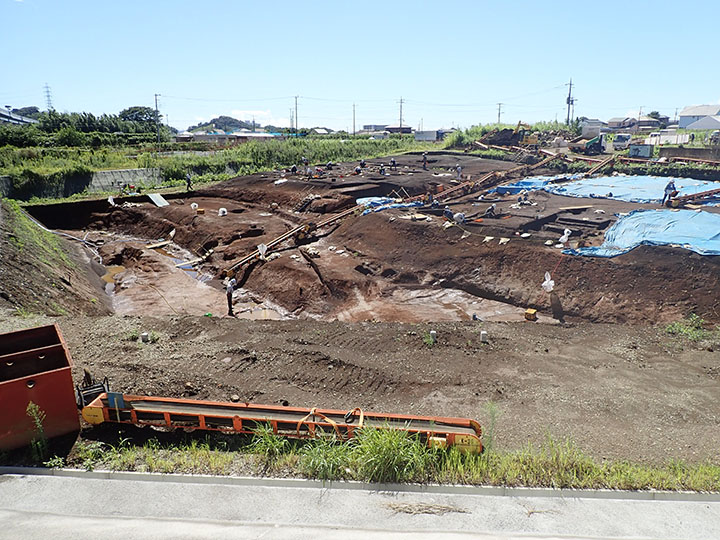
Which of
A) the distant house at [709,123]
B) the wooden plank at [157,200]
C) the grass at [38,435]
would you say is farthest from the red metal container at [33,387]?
the distant house at [709,123]

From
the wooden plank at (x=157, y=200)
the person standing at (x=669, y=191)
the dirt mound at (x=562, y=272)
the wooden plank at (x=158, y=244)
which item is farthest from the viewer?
the wooden plank at (x=157, y=200)

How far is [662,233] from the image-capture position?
622 inches

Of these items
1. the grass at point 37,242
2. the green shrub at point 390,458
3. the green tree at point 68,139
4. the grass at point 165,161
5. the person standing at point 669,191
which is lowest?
the green shrub at point 390,458

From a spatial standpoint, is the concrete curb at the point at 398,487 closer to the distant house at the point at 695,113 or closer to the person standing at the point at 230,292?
the person standing at the point at 230,292

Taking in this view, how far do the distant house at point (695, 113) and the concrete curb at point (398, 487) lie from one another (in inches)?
3227

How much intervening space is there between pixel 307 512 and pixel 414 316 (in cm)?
1052

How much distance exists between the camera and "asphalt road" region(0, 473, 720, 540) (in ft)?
15.4

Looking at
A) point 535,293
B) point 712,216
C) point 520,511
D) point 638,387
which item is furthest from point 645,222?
point 520,511

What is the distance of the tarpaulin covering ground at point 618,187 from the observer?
957 inches

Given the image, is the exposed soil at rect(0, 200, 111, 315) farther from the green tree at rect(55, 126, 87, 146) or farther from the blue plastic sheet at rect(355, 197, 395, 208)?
the green tree at rect(55, 126, 87, 146)

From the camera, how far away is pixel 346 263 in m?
19.1

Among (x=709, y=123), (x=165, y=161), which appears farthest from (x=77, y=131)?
(x=709, y=123)

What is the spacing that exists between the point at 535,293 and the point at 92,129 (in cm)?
5794

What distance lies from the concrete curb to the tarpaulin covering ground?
69.1 feet
